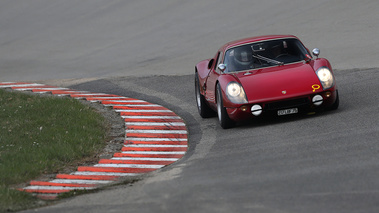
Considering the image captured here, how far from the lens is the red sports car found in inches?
407

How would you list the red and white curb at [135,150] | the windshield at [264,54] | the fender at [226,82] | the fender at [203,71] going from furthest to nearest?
the fender at [203,71] → the windshield at [264,54] → the fender at [226,82] → the red and white curb at [135,150]

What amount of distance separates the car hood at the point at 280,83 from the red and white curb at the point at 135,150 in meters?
1.22

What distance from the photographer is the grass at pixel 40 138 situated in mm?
8320

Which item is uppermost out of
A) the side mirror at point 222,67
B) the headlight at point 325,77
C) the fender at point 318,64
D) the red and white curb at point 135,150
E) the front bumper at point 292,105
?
the side mirror at point 222,67

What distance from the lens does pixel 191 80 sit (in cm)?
1659

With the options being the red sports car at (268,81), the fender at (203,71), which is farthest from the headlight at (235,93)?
the fender at (203,71)

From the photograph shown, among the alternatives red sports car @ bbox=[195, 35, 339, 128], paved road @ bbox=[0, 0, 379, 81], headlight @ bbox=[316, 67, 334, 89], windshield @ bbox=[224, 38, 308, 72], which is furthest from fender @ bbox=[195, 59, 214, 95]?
paved road @ bbox=[0, 0, 379, 81]

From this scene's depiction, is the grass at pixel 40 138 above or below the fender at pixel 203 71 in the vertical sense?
below

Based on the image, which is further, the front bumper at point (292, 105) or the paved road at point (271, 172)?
the front bumper at point (292, 105)

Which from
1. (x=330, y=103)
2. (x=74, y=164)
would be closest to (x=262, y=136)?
(x=330, y=103)

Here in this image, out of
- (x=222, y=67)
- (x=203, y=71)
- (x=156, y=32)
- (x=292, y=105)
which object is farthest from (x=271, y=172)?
(x=156, y=32)

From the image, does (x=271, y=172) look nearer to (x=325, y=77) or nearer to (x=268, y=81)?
(x=268, y=81)

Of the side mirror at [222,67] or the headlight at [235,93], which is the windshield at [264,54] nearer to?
the side mirror at [222,67]

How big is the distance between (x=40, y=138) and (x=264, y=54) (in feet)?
12.1
